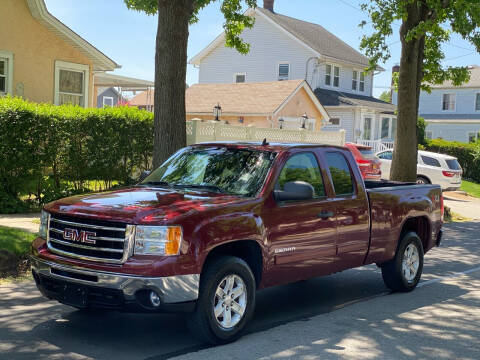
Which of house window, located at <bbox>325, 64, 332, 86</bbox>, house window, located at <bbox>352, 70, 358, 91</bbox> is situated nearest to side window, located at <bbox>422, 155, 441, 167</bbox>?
house window, located at <bbox>325, 64, 332, 86</bbox>

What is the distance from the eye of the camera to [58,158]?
46.1ft

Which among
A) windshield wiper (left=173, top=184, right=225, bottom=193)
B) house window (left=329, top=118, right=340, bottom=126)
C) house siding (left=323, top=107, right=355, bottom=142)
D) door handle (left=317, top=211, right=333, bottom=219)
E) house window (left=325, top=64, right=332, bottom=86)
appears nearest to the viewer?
windshield wiper (left=173, top=184, right=225, bottom=193)

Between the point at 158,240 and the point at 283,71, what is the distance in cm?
3676

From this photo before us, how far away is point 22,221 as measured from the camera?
39.2 feet

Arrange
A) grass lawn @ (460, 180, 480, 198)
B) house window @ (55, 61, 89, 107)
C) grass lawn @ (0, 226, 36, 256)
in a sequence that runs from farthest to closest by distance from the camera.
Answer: grass lawn @ (460, 180, 480, 198) → house window @ (55, 61, 89, 107) → grass lawn @ (0, 226, 36, 256)

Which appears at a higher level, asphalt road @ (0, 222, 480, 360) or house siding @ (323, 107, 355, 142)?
house siding @ (323, 107, 355, 142)

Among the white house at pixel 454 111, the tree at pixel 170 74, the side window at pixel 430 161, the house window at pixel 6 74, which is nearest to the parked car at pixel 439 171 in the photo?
the side window at pixel 430 161

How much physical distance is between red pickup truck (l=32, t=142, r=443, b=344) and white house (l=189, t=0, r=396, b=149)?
32.2 m

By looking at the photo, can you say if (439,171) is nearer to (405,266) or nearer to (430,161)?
(430,161)

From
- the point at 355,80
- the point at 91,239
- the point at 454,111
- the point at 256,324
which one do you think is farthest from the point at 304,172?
the point at 454,111

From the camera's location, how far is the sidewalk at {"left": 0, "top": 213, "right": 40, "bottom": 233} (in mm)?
11131

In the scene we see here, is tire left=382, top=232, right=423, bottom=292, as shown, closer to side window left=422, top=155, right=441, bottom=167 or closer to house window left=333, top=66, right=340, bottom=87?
side window left=422, top=155, right=441, bottom=167

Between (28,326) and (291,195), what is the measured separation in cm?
291

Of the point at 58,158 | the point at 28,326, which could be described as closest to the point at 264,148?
the point at 28,326
